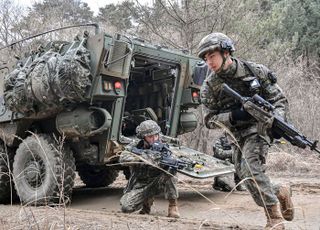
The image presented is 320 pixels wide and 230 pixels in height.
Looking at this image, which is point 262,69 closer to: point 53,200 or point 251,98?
point 251,98

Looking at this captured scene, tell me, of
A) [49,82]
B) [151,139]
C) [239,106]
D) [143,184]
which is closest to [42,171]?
[49,82]

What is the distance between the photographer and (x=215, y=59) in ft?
13.6

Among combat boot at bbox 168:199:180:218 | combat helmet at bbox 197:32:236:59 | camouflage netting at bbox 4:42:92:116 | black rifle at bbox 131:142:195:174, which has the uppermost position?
combat helmet at bbox 197:32:236:59

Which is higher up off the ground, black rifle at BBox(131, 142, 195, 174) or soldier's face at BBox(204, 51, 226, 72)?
soldier's face at BBox(204, 51, 226, 72)

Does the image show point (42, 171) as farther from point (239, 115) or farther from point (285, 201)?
Result: point (285, 201)

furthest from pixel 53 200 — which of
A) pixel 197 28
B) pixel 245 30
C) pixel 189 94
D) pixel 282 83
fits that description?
pixel 282 83

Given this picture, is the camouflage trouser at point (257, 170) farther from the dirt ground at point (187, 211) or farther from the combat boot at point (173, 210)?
the combat boot at point (173, 210)

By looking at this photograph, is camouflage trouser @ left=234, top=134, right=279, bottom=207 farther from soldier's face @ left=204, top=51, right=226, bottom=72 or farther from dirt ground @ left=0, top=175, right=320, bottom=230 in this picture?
Answer: soldier's face @ left=204, top=51, right=226, bottom=72

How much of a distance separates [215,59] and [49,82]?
250cm

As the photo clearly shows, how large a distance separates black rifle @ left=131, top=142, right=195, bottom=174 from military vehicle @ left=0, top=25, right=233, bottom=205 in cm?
41

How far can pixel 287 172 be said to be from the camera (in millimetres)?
9484

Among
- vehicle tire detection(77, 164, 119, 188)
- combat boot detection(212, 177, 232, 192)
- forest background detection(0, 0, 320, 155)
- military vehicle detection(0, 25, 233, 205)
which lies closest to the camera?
military vehicle detection(0, 25, 233, 205)

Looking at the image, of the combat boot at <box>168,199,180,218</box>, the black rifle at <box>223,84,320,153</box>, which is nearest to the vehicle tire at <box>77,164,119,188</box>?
the combat boot at <box>168,199,180,218</box>

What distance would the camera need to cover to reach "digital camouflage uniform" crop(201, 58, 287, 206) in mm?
4047
